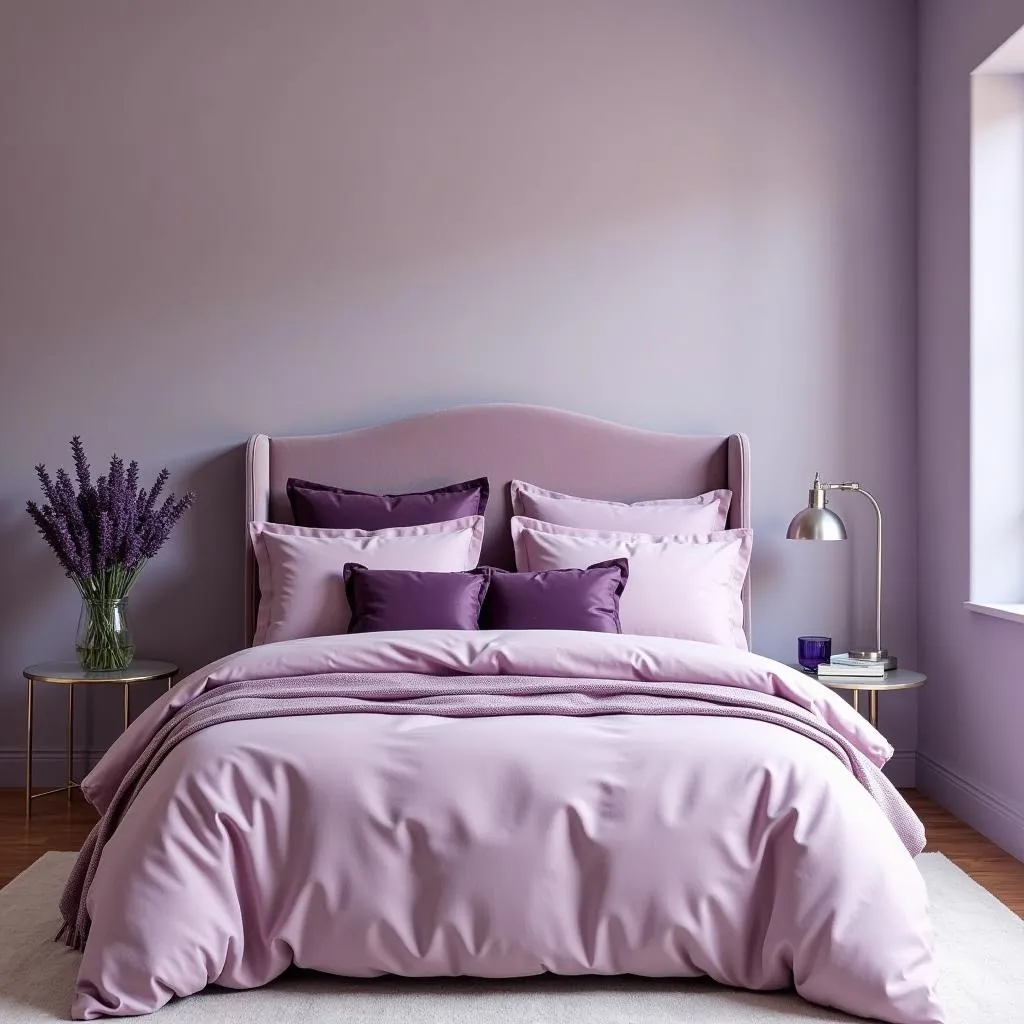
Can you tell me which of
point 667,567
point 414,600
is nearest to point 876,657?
point 667,567

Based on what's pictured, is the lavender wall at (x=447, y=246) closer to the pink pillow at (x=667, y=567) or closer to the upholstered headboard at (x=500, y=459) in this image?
the upholstered headboard at (x=500, y=459)

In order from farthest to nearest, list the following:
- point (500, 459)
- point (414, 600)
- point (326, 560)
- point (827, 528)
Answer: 1. point (500, 459)
2. point (827, 528)
3. point (326, 560)
4. point (414, 600)

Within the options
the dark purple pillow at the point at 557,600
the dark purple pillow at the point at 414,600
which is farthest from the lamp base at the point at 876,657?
the dark purple pillow at the point at 414,600

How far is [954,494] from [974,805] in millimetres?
1014

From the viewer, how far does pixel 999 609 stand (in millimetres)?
3520

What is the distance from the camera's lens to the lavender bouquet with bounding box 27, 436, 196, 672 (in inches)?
150

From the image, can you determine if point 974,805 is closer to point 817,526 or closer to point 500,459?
A: point 817,526

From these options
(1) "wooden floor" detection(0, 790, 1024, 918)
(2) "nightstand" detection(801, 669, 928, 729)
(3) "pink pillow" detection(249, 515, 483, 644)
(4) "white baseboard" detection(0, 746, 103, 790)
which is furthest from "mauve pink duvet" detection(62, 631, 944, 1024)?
(4) "white baseboard" detection(0, 746, 103, 790)

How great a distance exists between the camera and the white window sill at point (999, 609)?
3.40m

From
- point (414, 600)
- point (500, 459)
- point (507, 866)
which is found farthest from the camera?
point (500, 459)

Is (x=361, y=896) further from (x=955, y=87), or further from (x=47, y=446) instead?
(x=955, y=87)

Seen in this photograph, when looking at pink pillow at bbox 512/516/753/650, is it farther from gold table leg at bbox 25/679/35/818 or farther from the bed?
gold table leg at bbox 25/679/35/818

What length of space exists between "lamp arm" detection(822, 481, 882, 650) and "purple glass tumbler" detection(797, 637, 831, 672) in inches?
10.0

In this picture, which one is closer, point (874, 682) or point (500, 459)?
point (874, 682)
